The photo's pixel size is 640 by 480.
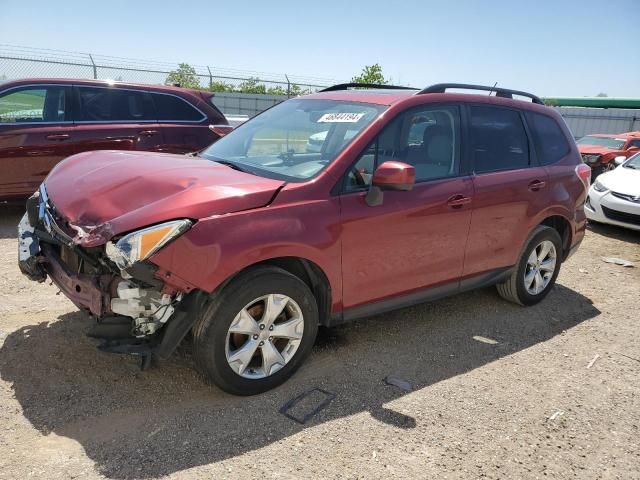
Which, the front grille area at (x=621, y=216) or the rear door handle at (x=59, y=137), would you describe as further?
the front grille area at (x=621, y=216)

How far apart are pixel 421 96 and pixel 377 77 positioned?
1100 inches

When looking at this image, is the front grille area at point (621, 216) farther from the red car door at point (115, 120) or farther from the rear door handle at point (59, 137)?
the rear door handle at point (59, 137)

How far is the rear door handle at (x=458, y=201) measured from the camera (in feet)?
13.1

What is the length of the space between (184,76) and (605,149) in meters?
15.6

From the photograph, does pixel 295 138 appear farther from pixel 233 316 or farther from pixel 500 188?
pixel 500 188

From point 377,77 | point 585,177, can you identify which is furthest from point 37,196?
point 377,77

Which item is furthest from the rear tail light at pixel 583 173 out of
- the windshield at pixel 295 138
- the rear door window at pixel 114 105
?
the rear door window at pixel 114 105

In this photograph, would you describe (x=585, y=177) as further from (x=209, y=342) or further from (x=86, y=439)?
(x=86, y=439)

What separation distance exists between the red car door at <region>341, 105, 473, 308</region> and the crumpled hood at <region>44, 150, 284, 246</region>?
0.63 m

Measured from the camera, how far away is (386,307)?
383 centimetres

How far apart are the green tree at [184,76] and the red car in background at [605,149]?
1321 centimetres

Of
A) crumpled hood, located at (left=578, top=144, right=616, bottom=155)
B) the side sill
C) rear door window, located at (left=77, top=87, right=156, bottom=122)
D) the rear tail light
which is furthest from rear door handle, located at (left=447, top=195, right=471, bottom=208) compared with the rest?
crumpled hood, located at (left=578, top=144, right=616, bottom=155)

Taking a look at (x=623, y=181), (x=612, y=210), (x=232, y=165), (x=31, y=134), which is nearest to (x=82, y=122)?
(x=31, y=134)

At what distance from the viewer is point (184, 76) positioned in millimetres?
21938
